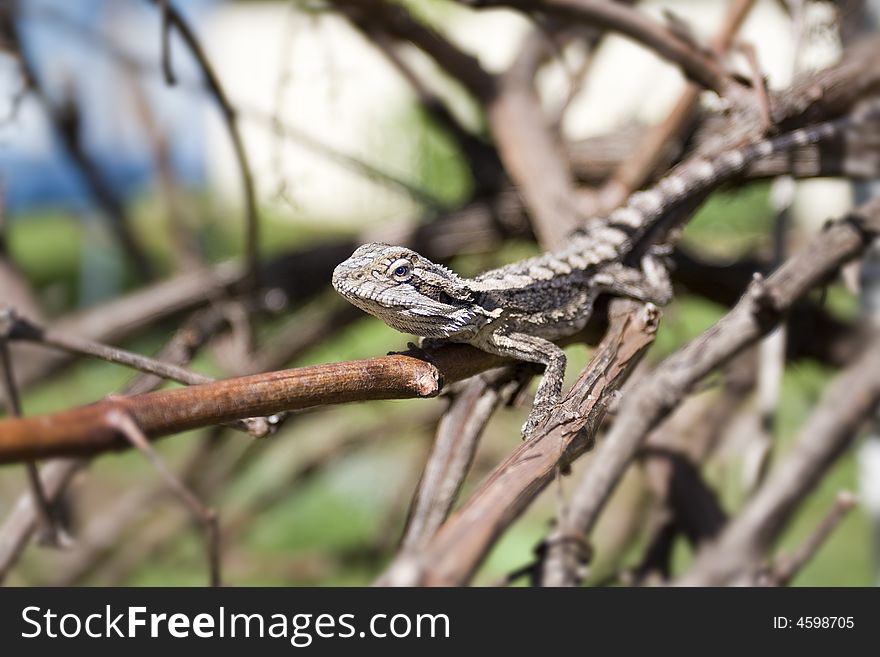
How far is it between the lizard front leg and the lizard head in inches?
4.0

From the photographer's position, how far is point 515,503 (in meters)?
1.43

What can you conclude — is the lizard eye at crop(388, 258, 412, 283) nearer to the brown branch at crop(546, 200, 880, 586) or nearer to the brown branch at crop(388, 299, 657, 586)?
the brown branch at crop(388, 299, 657, 586)

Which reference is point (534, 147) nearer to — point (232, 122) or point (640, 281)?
point (640, 281)

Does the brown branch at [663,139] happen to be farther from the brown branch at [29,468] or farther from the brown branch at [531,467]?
the brown branch at [29,468]

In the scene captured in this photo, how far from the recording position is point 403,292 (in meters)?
2.33

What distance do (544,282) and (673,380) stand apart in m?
0.47

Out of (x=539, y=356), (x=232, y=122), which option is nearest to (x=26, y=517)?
(x=232, y=122)

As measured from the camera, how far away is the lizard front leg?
235cm

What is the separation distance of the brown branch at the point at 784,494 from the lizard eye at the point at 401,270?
1.57m

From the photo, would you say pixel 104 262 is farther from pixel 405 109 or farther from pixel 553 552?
pixel 553 552

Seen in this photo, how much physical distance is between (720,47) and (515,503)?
241cm

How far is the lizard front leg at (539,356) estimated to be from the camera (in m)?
2.35

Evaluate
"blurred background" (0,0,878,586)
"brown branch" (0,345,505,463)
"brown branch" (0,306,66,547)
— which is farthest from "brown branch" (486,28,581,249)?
"brown branch" (0,306,66,547)
